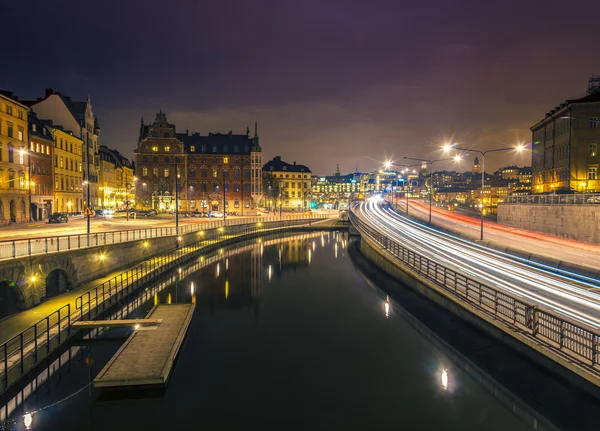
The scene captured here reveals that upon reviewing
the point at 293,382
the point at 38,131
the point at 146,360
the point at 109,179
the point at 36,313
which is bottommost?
the point at 293,382

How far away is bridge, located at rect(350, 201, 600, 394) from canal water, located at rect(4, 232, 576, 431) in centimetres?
227

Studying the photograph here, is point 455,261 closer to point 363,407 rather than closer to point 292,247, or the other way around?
point 363,407

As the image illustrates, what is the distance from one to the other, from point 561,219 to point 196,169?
80361 mm

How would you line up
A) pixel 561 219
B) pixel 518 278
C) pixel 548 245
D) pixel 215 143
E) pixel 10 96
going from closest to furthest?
pixel 518 278 → pixel 548 245 → pixel 561 219 → pixel 10 96 → pixel 215 143

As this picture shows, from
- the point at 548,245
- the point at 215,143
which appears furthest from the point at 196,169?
the point at 548,245

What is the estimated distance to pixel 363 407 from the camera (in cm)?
1441

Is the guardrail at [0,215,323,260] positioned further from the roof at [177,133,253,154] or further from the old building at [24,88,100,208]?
the roof at [177,133,253,154]

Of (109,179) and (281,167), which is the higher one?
(281,167)

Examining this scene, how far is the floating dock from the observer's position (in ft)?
48.3

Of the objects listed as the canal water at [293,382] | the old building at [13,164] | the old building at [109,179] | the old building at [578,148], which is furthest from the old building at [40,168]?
the old building at [578,148]

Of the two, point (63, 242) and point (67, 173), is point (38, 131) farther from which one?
point (63, 242)

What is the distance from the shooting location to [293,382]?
1641 cm

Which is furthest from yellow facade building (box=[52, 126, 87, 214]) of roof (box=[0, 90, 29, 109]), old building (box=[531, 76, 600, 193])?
old building (box=[531, 76, 600, 193])

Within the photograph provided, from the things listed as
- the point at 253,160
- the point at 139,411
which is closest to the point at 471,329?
Result: the point at 139,411
